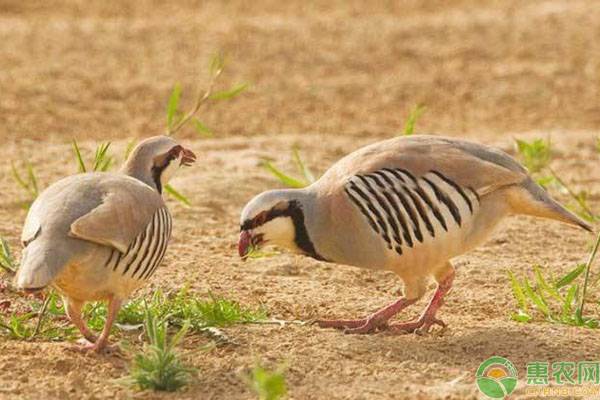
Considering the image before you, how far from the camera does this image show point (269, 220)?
17.0 ft

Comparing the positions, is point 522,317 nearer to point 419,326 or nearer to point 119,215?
point 419,326

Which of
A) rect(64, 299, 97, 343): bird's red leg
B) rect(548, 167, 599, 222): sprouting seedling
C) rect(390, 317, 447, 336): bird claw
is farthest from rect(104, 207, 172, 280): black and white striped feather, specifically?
rect(548, 167, 599, 222): sprouting seedling

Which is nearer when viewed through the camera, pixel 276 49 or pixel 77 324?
pixel 77 324

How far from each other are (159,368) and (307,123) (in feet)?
16.9

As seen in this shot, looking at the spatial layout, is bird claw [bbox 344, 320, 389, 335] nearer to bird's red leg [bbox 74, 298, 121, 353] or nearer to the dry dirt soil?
the dry dirt soil

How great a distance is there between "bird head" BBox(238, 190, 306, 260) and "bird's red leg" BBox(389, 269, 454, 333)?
56 cm

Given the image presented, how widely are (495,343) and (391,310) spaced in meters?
0.49

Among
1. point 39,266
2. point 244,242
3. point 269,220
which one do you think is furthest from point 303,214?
point 39,266

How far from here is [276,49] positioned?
36.3ft

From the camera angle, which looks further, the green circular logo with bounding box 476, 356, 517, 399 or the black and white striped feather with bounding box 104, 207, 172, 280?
the black and white striped feather with bounding box 104, 207, 172, 280

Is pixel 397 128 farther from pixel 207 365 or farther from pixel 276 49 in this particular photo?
pixel 207 365

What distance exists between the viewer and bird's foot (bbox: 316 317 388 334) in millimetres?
5168

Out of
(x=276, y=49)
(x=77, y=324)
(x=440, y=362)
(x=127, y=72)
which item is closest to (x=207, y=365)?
(x=77, y=324)

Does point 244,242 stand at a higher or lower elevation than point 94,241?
lower
